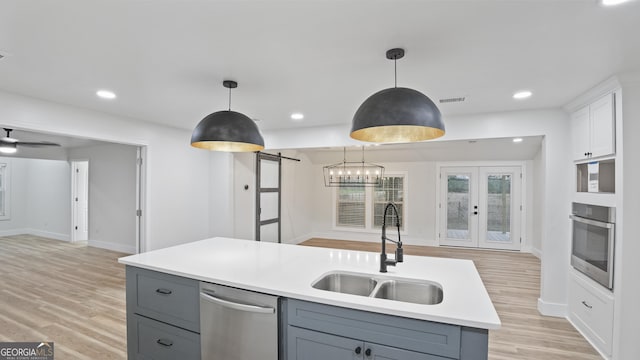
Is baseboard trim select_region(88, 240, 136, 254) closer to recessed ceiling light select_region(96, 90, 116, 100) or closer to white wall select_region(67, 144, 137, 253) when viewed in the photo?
white wall select_region(67, 144, 137, 253)

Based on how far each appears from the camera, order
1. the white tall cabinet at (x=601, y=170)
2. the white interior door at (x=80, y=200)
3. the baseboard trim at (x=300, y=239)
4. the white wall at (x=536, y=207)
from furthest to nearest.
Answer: the white interior door at (x=80, y=200) → the baseboard trim at (x=300, y=239) → the white wall at (x=536, y=207) → the white tall cabinet at (x=601, y=170)

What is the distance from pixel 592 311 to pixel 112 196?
791 cm

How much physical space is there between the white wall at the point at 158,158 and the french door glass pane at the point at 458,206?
17.4 ft

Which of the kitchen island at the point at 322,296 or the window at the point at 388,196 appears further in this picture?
the window at the point at 388,196

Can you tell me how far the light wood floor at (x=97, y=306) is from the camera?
2631mm

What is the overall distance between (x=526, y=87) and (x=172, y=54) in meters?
3.05

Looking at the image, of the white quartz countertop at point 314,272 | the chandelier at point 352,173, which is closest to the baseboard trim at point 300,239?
the chandelier at point 352,173

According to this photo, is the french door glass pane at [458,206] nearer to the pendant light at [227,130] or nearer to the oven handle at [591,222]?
the oven handle at [591,222]

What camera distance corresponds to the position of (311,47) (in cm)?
197

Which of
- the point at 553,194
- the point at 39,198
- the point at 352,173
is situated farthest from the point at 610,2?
the point at 39,198

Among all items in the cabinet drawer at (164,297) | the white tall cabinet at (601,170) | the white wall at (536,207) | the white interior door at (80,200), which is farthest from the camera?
the white interior door at (80,200)

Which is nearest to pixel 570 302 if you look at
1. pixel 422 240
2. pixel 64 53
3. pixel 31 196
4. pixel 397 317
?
pixel 397 317

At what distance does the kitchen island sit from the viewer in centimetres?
135

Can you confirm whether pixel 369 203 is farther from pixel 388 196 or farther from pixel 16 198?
pixel 16 198
